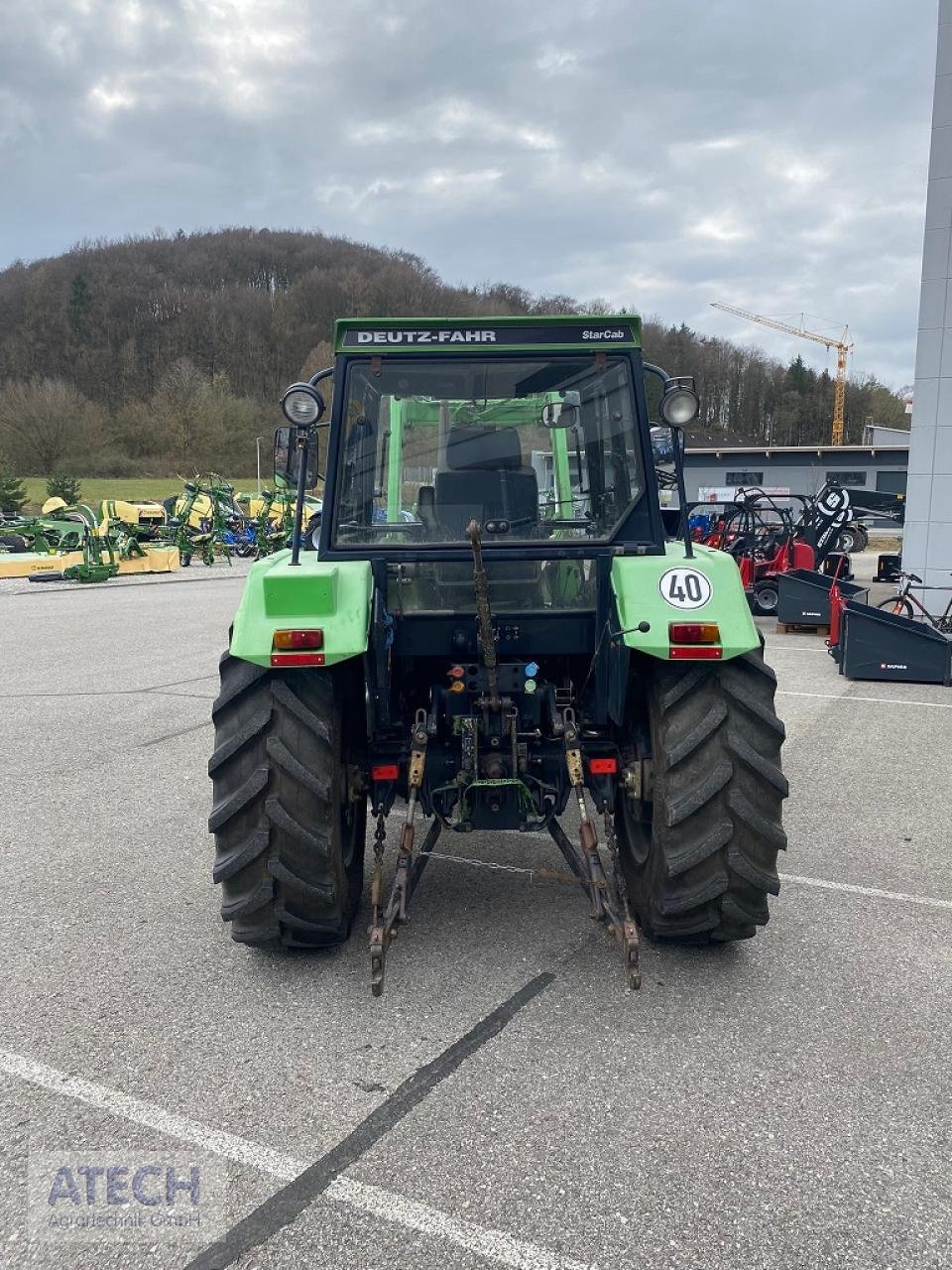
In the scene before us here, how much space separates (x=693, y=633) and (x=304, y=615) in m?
1.37

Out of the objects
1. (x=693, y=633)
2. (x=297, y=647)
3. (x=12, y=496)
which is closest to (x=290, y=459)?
(x=297, y=647)

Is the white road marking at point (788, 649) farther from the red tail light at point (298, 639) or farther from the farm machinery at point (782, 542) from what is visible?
the red tail light at point (298, 639)

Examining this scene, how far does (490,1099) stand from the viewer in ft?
9.07

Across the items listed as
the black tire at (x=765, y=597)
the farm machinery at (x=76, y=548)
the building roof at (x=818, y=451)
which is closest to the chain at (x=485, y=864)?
the black tire at (x=765, y=597)

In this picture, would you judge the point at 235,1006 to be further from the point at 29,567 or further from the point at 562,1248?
the point at 29,567

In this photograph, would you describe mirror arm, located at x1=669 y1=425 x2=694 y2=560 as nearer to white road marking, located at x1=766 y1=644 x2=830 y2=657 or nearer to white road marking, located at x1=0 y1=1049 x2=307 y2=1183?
white road marking, located at x1=0 y1=1049 x2=307 y2=1183

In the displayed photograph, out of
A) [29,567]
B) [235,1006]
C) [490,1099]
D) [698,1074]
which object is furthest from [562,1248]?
[29,567]

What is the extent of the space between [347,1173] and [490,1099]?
1.57 feet

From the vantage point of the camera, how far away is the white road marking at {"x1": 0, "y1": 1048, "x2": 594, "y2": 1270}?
2.21m

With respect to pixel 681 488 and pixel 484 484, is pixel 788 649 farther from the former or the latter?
pixel 484 484

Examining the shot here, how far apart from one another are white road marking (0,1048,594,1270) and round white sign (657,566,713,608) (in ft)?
6.67

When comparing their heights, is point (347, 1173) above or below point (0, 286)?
below

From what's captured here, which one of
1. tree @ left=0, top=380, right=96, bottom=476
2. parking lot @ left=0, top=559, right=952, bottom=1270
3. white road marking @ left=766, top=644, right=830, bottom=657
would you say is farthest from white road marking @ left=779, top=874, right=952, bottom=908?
tree @ left=0, top=380, right=96, bottom=476

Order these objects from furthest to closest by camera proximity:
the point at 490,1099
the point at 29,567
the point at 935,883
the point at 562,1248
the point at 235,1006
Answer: the point at 29,567 < the point at 935,883 < the point at 235,1006 < the point at 490,1099 < the point at 562,1248
